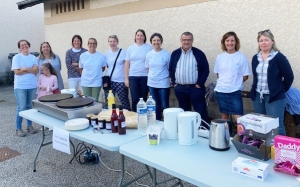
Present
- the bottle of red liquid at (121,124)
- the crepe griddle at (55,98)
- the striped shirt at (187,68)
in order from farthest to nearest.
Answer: the striped shirt at (187,68)
the crepe griddle at (55,98)
the bottle of red liquid at (121,124)

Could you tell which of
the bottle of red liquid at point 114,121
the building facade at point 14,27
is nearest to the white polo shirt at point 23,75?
the bottle of red liquid at point 114,121

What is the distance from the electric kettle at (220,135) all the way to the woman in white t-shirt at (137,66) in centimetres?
256

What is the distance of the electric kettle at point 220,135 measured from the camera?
1.80 metres

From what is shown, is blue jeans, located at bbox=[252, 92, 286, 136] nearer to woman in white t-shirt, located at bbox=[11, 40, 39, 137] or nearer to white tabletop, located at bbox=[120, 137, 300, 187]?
white tabletop, located at bbox=[120, 137, 300, 187]

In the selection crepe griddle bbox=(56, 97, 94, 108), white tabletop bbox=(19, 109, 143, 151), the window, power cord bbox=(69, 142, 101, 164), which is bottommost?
power cord bbox=(69, 142, 101, 164)

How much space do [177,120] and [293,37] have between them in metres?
2.54

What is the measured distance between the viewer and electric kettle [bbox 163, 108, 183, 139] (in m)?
2.03

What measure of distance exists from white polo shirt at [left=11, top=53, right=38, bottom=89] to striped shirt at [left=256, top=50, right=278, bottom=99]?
345 cm

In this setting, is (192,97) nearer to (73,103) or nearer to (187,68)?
(187,68)

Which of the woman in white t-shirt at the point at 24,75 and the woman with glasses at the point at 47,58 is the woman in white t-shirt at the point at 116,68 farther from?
the woman in white t-shirt at the point at 24,75

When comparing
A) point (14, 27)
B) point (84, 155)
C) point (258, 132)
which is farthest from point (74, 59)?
point (14, 27)

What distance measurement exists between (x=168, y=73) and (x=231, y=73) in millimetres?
1031

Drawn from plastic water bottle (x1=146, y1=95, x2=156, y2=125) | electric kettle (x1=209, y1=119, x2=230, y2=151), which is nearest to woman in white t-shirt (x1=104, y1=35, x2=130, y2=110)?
plastic water bottle (x1=146, y1=95, x2=156, y2=125)

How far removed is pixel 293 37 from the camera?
11.8 feet
